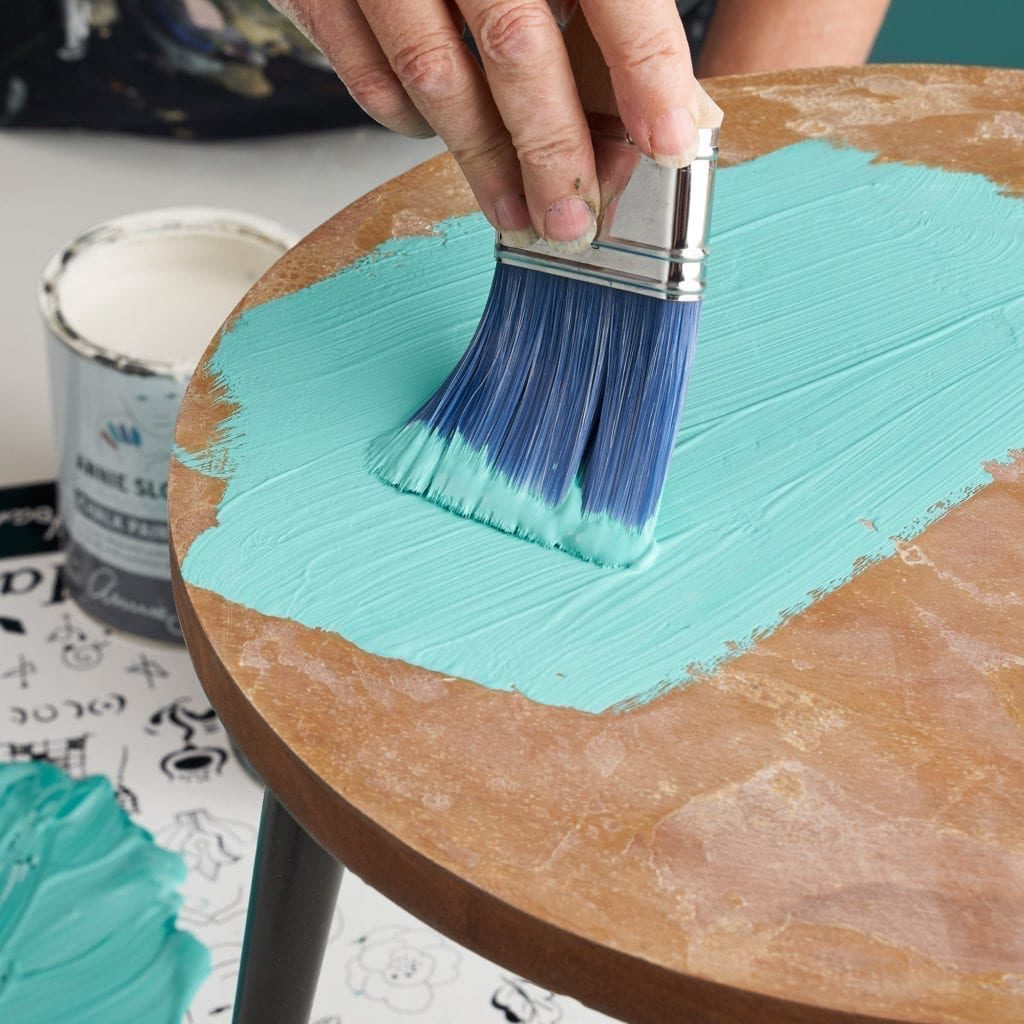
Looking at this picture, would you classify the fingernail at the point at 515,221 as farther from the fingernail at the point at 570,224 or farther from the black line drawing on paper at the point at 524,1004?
the black line drawing on paper at the point at 524,1004

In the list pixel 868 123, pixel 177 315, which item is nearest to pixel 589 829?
pixel 868 123

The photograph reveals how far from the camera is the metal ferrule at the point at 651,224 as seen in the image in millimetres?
702

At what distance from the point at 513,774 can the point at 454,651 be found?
0.08 m

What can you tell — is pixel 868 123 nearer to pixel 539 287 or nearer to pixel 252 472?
pixel 539 287

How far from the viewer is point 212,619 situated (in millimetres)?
694

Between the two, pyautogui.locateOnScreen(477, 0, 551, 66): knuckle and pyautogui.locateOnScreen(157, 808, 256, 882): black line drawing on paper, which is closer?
pyautogui.locateOnScreen(477, 0, 551, 66): knuckle

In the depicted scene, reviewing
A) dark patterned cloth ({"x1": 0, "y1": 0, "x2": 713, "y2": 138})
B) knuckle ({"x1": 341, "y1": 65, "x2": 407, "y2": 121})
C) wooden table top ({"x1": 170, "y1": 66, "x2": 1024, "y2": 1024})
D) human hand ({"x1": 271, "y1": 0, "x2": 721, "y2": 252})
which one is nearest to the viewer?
wooden table top ({"x1": 170, "y1": 66, "x2": 1024, "y2": 1024})

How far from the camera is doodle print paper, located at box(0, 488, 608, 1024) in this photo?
3.88 ft

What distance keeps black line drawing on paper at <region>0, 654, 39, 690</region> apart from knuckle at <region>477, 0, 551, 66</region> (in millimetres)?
975

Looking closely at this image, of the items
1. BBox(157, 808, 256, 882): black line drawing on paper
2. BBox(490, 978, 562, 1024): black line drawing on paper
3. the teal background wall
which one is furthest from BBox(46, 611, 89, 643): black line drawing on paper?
the teal background wall

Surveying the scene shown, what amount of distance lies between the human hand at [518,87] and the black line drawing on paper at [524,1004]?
72 centimetres

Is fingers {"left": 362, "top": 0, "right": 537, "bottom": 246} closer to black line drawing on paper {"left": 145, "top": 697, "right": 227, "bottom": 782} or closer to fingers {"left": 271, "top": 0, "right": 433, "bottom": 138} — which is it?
fingers {"left": 271, "top": 0, "right": 433, "bottom": 138}

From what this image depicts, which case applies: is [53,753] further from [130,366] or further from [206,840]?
[130,366]

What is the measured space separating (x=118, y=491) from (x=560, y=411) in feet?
2.31
